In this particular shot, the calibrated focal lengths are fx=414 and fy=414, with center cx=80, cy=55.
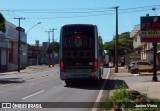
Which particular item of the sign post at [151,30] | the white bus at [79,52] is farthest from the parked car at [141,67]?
the white bus at [79,52]

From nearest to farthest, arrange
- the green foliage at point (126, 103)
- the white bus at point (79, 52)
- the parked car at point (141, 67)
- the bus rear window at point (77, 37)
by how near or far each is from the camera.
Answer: the green foliage at point (126, 103) → the white bus at point (79, 52) → the bus rear window at point (77, 37) → the parked car at point (141, 67)

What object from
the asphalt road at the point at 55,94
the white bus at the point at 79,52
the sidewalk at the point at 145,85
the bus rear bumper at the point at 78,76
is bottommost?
the asphalt road at the point at 55,94

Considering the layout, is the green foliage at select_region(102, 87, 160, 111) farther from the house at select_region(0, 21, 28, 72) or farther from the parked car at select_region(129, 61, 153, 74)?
the house at select_region(0, 21, 28, 72)

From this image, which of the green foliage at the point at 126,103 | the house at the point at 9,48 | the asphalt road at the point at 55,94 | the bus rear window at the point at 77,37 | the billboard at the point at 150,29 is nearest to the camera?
the green foliage at the point at 126,103

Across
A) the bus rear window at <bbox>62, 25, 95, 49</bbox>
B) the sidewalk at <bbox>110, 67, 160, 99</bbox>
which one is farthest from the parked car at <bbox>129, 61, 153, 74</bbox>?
the bus rear window at <bbox>62, 25, 95, 49</bbox>

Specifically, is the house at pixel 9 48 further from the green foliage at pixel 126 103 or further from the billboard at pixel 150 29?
the green foliage at pixel 126 103

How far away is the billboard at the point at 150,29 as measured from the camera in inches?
1216

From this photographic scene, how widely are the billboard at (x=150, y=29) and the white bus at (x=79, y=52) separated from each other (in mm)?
6299

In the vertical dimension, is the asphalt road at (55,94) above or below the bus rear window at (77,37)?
below

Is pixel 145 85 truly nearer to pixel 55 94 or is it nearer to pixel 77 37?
pixel 77 37

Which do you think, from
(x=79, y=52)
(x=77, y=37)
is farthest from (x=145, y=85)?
(x=77, y=37)

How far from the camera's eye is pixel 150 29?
31.1 metres

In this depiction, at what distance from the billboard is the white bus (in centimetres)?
630

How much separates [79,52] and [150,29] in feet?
25.2
